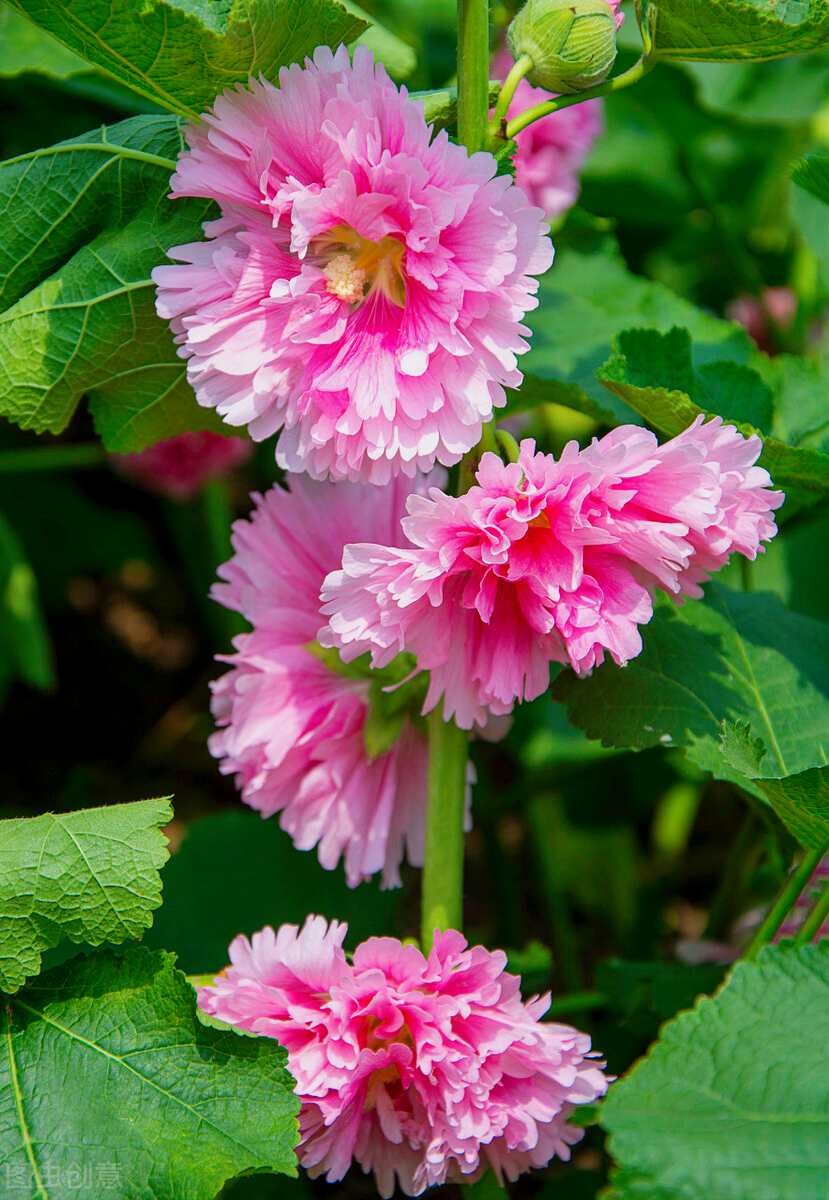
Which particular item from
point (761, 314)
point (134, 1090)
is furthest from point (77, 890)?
point (761, 314)

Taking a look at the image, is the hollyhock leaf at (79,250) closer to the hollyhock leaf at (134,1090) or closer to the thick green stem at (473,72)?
the thick green stem at (473,72)

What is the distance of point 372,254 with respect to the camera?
2.43 feet

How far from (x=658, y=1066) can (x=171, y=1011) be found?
0.34 metres

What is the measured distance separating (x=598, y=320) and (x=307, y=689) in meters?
0.59

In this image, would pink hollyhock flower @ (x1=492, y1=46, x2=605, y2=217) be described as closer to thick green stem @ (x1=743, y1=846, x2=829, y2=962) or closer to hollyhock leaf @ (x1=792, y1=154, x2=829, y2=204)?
hollyhock leaf @ (x1=792, y1=154, x2=829, y2=204)

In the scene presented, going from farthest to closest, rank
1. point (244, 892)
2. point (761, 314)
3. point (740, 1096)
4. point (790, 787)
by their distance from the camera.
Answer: point (761, 314) < point (244, 892) < point (790, 787) < point (740, 1096)

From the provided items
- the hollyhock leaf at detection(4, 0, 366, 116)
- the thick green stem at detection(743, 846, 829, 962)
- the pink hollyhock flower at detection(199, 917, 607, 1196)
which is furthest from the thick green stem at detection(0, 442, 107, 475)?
the thick green stem at detection(743, 846, 829, 962)

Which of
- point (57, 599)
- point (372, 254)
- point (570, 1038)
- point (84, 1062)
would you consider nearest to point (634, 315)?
point (372, 254)

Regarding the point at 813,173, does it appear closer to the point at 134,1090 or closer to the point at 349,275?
the point at 349,275

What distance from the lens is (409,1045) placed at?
0.78 metres

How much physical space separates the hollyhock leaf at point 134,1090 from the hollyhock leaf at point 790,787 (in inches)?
14.8

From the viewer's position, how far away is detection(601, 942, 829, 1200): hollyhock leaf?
2.02ft

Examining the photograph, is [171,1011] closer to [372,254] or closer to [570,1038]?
[570,1038]

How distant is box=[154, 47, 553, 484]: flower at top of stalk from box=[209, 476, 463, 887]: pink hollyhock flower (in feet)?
0.56
